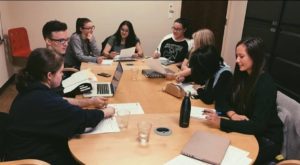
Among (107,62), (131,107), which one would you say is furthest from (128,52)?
(131,107)

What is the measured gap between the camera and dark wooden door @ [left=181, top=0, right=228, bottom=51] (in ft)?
15.3

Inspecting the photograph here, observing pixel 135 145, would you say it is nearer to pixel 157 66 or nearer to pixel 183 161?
pixel 183 161

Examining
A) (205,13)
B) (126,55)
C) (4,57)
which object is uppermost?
(205,13)

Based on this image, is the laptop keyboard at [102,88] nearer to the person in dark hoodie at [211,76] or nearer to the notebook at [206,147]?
the person in dark hoodie at [211,76]

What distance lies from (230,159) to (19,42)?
3.98 metres

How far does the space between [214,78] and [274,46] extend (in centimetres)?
205

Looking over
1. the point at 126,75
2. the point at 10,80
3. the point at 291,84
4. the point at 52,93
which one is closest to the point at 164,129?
the point at 52,93

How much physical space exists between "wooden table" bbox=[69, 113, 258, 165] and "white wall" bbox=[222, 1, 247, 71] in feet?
10.5

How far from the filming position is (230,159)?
131 cm

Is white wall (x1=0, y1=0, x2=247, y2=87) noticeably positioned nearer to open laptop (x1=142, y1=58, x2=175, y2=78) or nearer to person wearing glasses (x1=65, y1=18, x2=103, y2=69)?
person wearing glasses (x1=65, y1=18, x2=103, y2=69)

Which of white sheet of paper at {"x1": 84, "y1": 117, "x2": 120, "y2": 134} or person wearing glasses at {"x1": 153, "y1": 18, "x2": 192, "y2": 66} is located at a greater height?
person wearing glasses at {"x1": 153, "y1": 18, "x2": 192, "y2": 66}

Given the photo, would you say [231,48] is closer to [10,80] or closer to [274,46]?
[274,46]

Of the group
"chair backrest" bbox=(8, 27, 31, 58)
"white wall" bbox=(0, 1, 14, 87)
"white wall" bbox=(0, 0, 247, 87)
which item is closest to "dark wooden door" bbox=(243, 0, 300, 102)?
"white wall" bbox=(0, 0, 247, 87)

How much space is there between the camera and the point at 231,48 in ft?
16.1
